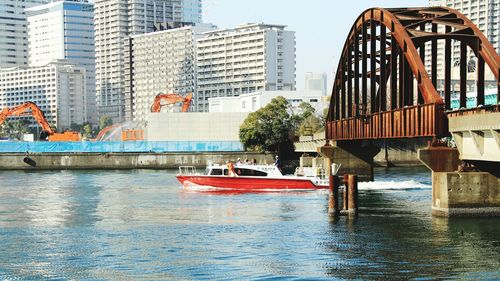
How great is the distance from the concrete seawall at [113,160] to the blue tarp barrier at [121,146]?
139 inches

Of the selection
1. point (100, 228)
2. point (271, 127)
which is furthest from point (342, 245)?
point (271, 127)

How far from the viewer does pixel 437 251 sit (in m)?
45.0

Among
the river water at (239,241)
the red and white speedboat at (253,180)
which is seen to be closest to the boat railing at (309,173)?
the red and white speedboat at (253,180)

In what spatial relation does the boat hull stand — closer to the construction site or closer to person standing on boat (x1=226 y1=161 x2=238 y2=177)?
person standing on boat (x1=226 y1=161 x2=238 y2=177)

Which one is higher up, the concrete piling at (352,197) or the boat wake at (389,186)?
the concrete piling at (352,197)

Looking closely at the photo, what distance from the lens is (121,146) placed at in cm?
16250

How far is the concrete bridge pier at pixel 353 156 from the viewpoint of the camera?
3866 inches

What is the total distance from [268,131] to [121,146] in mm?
28592

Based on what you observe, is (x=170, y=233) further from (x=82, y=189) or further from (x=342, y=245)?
(x=82, y=189)

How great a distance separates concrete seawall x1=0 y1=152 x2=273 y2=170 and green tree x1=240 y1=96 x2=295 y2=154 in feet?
11.1

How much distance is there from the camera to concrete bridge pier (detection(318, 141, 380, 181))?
98.2 metres

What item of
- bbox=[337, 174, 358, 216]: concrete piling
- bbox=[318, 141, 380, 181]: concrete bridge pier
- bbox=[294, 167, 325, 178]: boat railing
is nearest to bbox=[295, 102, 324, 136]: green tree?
bbox=[318, 141, 380, 181]: concrete bridge pier

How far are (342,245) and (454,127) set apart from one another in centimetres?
1216

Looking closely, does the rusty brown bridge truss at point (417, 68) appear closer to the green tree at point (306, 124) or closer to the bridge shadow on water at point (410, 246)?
the bridge shadow on water at point (410, 246)
